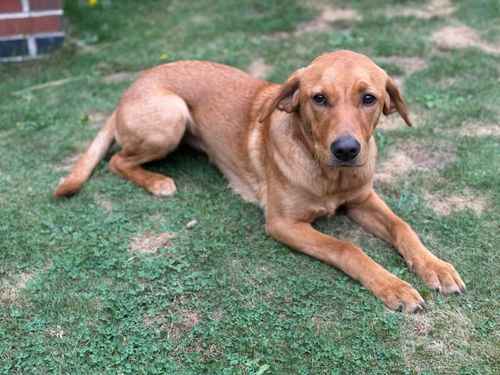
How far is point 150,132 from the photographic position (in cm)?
483

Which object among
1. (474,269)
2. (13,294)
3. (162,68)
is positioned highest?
(162,68)

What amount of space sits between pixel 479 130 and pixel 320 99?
8.14 feet

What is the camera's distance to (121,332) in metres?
3.34

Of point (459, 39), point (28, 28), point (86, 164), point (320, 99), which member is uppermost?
point (320, 99)

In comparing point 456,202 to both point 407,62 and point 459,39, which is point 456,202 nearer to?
point 407,62

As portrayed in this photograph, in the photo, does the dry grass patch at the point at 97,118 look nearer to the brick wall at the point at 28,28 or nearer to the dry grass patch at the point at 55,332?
the brick wall at the point at 28,28

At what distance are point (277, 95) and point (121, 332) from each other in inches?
72.4

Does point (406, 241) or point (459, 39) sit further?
point (459, 39)

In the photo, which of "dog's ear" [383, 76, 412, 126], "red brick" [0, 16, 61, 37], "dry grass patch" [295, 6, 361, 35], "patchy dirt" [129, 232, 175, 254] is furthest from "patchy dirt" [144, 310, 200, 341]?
"dry grass patch" [295, 6, 361, 35]

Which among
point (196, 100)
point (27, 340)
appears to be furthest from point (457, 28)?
point (27, 340)

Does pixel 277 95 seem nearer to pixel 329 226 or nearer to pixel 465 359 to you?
pixel 329 226

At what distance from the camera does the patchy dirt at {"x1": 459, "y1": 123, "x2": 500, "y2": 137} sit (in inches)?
Answer: 209

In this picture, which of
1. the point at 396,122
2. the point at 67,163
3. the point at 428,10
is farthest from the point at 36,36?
the point at 428,10

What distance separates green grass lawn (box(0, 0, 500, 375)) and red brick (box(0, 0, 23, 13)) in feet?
2.44
